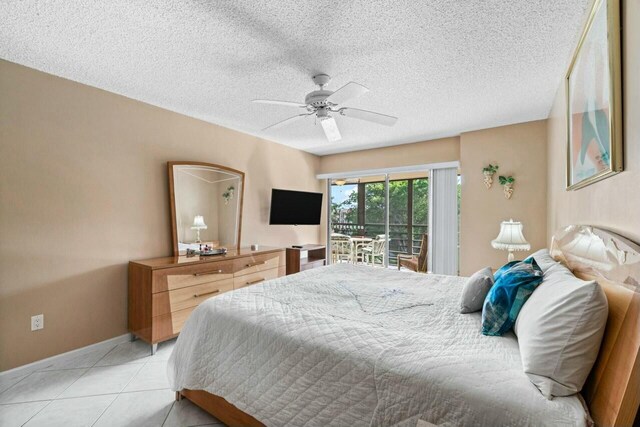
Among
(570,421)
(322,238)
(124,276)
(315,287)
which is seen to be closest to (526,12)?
(570,421)

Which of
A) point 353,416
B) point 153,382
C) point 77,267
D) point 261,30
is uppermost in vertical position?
point 261,30

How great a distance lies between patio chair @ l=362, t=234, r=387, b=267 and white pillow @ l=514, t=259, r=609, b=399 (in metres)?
4.13

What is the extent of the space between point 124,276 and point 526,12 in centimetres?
381

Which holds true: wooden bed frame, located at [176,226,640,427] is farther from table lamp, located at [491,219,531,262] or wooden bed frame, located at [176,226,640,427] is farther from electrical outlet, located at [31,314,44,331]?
electrical outlet, located at [31,314,44,331]

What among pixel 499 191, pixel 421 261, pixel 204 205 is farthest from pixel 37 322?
pixel 499 191

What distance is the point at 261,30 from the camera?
1874 mm

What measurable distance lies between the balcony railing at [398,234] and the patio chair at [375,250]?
3.8 inches

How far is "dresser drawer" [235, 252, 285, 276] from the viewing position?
3484 mm

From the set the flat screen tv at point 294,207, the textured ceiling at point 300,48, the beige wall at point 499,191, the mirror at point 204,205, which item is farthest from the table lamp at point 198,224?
the beige wall at point 499,191

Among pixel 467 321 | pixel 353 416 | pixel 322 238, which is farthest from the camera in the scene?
pixel 322 238

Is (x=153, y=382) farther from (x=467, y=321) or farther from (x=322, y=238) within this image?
(x=322, y=238)

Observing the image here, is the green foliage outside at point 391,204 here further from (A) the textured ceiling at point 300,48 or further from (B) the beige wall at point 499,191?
(A) the textured ceiling at point 300,48

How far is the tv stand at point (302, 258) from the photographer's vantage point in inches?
179

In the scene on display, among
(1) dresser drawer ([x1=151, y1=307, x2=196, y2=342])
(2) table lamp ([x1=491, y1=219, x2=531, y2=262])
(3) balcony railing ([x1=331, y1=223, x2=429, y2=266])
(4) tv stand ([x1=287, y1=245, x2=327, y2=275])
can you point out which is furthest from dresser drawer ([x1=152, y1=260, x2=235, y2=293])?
(2) table lamp ([x1=491, y1=219, x2=531, y2=262])
